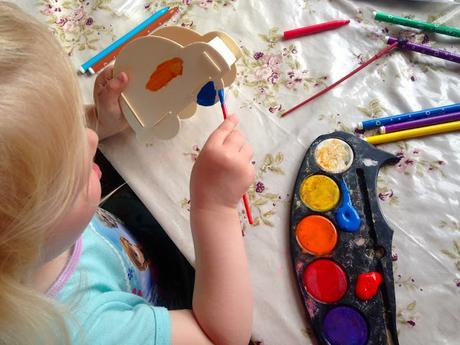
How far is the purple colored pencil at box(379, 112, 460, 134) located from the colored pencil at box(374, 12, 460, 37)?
113mm

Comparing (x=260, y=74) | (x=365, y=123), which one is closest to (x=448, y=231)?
(x=365, y=123)

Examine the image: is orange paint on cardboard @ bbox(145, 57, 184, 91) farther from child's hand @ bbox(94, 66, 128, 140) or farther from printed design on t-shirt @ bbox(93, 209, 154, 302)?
printed design on t-shirt @ bbox(93, 209, 154, 302)

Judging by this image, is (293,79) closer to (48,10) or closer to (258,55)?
(258,55)

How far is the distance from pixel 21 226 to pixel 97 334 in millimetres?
147

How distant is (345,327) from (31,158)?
1.02 ft

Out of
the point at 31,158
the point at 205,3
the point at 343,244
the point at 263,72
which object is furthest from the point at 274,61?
the point at 31,158

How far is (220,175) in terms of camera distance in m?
0.45

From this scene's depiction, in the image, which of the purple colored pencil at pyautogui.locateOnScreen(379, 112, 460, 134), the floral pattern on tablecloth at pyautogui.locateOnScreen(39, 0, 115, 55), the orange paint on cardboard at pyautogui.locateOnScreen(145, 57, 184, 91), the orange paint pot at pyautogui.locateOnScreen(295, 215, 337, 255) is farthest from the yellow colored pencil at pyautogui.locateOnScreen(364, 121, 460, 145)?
the floral pattern on tablecloth at pyautogui.locateOnScreen(39, 0, 115, 55)

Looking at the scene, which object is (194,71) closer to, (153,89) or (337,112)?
(153,89)

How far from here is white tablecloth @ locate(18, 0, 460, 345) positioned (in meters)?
0.43

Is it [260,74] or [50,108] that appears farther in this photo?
[260,74]

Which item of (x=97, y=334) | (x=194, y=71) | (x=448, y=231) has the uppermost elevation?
(x=194, y=71)

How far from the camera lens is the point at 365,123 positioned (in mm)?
496

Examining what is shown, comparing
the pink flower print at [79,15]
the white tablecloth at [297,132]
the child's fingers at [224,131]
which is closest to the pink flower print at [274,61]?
the white tablecloth at [297,132]
